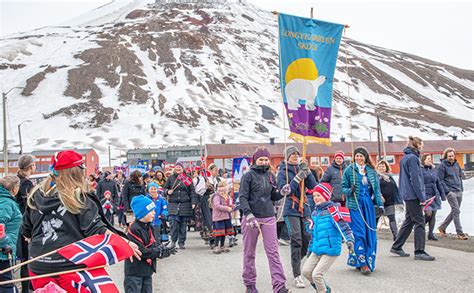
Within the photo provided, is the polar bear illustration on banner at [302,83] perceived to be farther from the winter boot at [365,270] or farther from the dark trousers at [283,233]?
the dark trousers at [283,233]

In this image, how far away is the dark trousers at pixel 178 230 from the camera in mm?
12250

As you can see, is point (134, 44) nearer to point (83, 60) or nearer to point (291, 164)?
point (83, 60)

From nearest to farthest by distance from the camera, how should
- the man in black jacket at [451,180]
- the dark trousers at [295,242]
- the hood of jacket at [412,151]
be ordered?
1. the dark trousers at [295,242]
2. the hood of jacket at [412,151]
3. the man in black jacket at [451,180]

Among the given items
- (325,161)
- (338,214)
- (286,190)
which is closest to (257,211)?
(286,190)

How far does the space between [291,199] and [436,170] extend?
5.57 metres

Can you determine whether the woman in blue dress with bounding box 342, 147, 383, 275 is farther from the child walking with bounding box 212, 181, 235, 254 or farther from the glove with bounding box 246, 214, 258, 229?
the child walking with bounding box 212, 181, 235, 254

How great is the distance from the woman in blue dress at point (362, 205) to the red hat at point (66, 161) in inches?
209

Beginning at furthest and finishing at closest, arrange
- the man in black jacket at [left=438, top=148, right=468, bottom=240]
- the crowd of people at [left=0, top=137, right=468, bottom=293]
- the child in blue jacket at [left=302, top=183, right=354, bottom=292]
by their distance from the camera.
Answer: the man in black jacket at [left=438, top=148, right=468, bottom=240], the child in blue jacket at [left=302, top=183, right=354, bottom=292], the crowd of people at [left=0, top=137, right=468, bottom=293]

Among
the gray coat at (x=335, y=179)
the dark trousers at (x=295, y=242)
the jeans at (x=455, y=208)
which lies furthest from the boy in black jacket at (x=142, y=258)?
the jeans at (x=455, y=208)

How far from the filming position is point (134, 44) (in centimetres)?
14362

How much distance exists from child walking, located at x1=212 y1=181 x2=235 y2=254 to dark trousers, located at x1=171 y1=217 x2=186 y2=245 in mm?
911

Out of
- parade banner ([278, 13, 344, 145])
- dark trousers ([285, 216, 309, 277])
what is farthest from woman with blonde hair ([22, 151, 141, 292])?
parade banner ([278, 13, 344, 145])

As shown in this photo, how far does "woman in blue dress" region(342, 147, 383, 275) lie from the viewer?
8.13 meters

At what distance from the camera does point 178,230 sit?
40.5 ft
